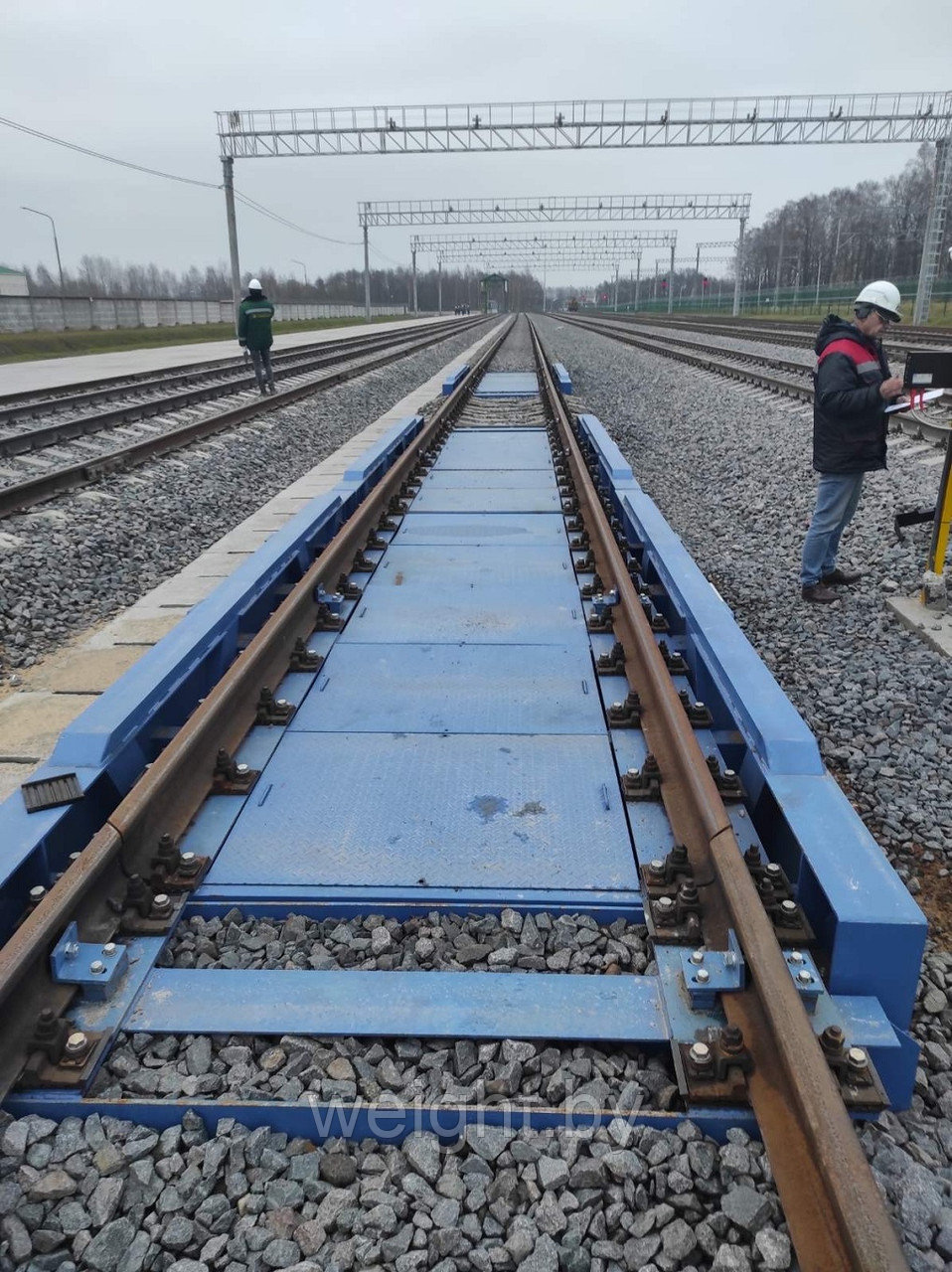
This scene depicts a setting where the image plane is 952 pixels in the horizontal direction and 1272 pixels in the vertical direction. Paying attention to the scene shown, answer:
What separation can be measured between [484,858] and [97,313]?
4571 centimetres

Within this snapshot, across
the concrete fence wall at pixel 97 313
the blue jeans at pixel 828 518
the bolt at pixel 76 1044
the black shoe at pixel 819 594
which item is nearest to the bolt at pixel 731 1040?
the bolt at pixel 76 1044

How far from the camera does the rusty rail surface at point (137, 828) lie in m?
2.15

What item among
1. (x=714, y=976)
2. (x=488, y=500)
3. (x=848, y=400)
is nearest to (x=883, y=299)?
(x=848, y=400)

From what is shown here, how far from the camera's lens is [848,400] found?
5.53 m

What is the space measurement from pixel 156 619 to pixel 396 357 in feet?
73.3

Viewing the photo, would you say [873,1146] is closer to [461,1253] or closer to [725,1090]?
[725,1090]

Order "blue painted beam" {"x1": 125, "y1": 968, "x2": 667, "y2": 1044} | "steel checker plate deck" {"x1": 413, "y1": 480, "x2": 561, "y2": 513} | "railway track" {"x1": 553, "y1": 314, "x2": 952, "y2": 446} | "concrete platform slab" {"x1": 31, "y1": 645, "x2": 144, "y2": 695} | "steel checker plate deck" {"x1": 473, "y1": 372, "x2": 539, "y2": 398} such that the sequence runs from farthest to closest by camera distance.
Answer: "steel checker plate deck" {"x1": 473, "y1": 372, "x2": 539, "y2": 398} → "railway track" {"x1": 553, "y1": 314, "x2": 952, "y2": 446} → "steel checker plate deck" {"x1": 413, "y1": 480, "x2": 561, "y2": 513} → "concrete platform slab" {"x1": 31, "y1": 645, "x2": 144, "y2": 695} → "blue painted beam" {"x1": 125, "y1": 968, "x2": 667, "y2": 1044}

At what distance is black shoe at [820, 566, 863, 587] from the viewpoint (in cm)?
615

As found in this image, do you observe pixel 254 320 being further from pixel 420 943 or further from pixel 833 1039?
pixel 833 1039

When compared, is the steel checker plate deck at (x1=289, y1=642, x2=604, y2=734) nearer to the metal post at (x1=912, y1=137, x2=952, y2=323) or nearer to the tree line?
the metal post at (x1=912, y1=137, x2=952, y2=323)

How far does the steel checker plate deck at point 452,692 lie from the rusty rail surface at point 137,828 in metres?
0.25

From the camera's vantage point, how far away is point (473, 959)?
2.48 meters

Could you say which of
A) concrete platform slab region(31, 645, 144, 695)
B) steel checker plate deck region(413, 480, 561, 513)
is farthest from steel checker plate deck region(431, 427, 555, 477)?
concrete platform slab region(31, 645, 144, 695)

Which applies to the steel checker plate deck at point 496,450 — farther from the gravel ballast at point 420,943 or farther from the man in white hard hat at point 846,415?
the gravel ballast at point 420,943
